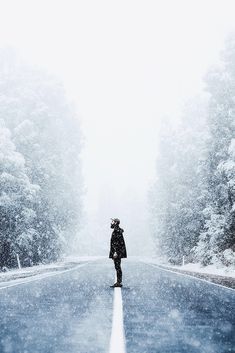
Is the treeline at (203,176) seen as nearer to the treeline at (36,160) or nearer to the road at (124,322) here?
the treeline at (36,160)

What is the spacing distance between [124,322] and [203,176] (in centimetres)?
2377

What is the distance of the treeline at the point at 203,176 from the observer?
92.4 ft

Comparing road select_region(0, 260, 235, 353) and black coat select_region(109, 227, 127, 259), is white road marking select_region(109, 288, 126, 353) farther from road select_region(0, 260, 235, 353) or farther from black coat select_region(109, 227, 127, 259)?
black coat select_region(109, 227, 127, 259)

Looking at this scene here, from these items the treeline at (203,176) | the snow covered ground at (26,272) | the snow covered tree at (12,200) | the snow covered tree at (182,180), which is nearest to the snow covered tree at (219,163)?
the treeline at (203,176)

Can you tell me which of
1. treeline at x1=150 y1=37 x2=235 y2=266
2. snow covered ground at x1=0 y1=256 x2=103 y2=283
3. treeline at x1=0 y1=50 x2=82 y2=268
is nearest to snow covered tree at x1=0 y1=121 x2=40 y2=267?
treeline at x1=0 y1=50 x2=82 y2=268

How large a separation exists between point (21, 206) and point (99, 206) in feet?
404

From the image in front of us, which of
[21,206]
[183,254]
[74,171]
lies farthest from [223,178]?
[74,171]

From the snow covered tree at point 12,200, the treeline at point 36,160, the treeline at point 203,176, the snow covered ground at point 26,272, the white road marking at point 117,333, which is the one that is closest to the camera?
the white road marking at point 117,333

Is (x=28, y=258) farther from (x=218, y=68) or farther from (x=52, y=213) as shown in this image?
(x=218, y=68)

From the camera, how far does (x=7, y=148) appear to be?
2805 cm

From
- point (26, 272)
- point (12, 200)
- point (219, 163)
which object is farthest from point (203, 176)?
point (26, 272)

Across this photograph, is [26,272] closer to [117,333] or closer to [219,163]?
[219,163]

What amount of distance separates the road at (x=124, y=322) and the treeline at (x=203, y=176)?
42.9ft

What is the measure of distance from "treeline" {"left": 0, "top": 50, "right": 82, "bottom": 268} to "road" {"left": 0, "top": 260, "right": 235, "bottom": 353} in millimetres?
15349
